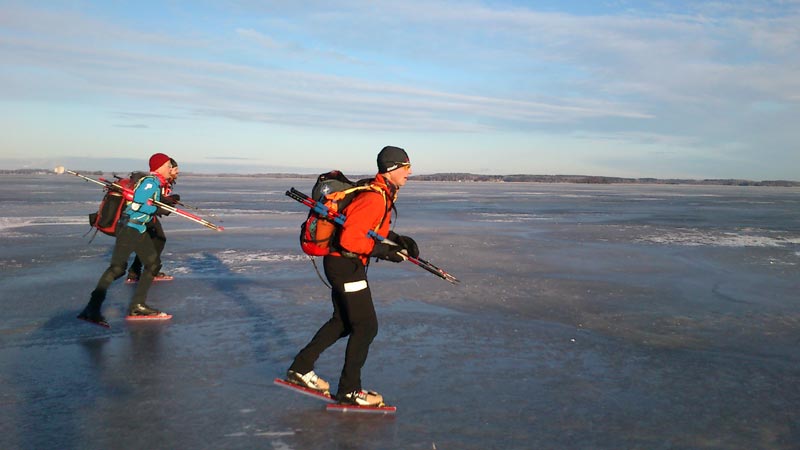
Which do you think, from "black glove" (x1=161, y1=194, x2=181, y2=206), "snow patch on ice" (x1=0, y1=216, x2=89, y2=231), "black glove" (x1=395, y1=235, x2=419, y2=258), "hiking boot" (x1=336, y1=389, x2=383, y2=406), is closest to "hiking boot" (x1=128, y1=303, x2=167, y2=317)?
"black glove" (x1=161, y1=194, x2=181, y2=206)

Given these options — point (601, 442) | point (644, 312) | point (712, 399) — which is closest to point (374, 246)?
point (601, 442)

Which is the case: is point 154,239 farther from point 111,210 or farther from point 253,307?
point 253,307

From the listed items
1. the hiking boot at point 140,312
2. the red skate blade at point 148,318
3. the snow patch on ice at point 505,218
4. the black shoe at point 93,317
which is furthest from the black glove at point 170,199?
the snow patch on ice at point 505,218

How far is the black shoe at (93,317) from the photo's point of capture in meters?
7.18

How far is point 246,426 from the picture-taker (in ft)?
14.6

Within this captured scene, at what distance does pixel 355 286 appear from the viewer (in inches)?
194

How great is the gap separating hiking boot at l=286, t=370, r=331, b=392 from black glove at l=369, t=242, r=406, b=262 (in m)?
1.11

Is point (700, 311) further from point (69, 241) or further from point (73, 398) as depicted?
point (69, 241)

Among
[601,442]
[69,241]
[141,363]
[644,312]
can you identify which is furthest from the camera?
[69,241]

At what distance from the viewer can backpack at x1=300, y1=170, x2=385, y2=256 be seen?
4828 millimetres

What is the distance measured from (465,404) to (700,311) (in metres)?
4.81

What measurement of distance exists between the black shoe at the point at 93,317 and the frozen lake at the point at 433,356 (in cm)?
13

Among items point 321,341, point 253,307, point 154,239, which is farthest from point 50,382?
point 154,239

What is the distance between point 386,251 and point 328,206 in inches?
21.1
